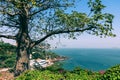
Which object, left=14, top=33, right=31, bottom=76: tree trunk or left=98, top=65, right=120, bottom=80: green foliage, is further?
left=14, top=33, right=31, bottom=76: tree trunk

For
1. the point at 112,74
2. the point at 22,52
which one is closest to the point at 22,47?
the point at 22,52

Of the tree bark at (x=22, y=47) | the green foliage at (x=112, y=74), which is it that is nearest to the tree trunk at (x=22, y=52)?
the tree bark at (x=22, y=47)

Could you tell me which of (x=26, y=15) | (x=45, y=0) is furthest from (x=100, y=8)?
(x=26, y=15)

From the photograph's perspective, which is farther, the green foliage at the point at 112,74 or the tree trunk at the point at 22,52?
the tree trunk at the point at 22,52

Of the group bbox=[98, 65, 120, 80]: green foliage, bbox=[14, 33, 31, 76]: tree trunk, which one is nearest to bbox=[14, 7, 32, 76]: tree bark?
bbox=[14, 33, 31, 76]: tree trunk

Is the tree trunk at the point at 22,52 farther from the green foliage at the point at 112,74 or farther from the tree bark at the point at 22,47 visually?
the green foliage at the point at 112,74

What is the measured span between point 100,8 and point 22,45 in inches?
252

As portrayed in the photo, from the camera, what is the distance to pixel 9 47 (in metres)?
23.6

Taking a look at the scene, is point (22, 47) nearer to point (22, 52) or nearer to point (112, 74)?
point (22, 52)

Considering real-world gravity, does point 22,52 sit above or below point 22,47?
below

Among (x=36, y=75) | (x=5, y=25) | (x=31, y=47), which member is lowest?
(x=36, y=75)

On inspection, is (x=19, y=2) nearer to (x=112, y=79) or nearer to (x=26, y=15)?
(x=26, y=15)

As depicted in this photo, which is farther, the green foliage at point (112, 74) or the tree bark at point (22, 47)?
the tree bark at point (22, 47)

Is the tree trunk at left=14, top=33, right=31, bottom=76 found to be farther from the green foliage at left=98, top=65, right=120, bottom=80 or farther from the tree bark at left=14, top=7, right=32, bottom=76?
the green foliage at left=98, top=65, right=120, bottom=80
